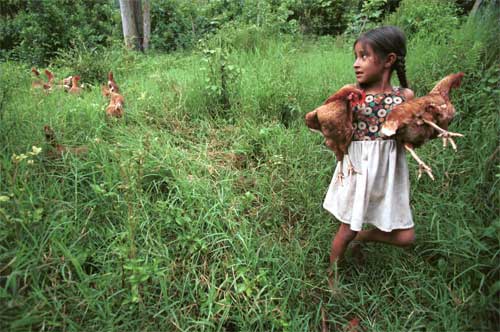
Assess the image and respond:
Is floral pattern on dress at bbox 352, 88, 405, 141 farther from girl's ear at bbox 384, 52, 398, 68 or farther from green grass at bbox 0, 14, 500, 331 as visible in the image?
green grass at bbox 0, 14, 500, 331

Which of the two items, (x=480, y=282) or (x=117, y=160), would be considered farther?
(x=117, y=160)

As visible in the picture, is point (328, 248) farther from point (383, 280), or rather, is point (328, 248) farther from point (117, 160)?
point (117, 160)

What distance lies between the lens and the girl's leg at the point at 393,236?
169 centimetres

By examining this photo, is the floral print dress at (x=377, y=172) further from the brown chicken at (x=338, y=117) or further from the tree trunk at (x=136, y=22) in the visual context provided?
the tree trunk at (x=136, y=22)

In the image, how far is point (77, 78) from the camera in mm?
3727

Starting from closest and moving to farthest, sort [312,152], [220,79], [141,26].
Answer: [312,152] → [220,79] → [141,26]

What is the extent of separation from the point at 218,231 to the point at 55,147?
1.36 m

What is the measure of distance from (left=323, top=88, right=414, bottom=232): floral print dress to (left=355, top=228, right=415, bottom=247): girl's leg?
48 millimetres

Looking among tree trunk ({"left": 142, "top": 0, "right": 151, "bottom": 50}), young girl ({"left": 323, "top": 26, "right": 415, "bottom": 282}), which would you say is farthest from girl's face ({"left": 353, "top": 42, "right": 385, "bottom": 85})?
tree trunk ({"left": 142, "top": 0, "right": 151, "bottom": 50})

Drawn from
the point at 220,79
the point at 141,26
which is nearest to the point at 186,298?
the point at 220,79

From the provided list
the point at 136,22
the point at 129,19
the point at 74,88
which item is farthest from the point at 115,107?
the point at 136,22

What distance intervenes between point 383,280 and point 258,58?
3.08m

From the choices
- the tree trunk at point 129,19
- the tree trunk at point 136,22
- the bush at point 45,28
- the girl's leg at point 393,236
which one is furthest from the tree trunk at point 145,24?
the girl's leg at point 393,236

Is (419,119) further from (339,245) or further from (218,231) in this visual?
(218,231)
